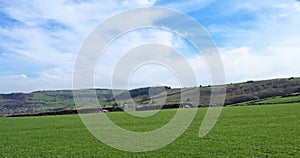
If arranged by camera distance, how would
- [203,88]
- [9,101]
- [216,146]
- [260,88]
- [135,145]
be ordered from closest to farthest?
[216,146] < [135,145] < [260,88] < [203,88] < [9,101]

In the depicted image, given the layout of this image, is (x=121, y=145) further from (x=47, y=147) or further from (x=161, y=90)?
(x=161, y=90)

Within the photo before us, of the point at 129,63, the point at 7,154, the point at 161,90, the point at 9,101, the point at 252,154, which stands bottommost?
the point at 252,154

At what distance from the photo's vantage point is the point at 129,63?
2595 cm

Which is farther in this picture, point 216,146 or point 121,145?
point 121,145

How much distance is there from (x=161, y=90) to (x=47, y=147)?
9219 centimetres

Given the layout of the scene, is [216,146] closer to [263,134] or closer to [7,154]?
[263,134]

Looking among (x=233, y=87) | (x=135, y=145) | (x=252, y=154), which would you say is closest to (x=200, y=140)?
(x=135, y=145)

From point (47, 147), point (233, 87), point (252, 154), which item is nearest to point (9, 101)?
point (233, 87)

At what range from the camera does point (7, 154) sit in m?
22.9

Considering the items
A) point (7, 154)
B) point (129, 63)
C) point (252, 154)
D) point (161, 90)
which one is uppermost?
point (161, 90)

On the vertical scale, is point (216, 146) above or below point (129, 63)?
below

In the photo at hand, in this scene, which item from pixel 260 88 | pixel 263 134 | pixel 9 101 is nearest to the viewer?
pixel 263 134

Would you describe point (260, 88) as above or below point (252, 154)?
above

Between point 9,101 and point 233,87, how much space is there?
126 meters
